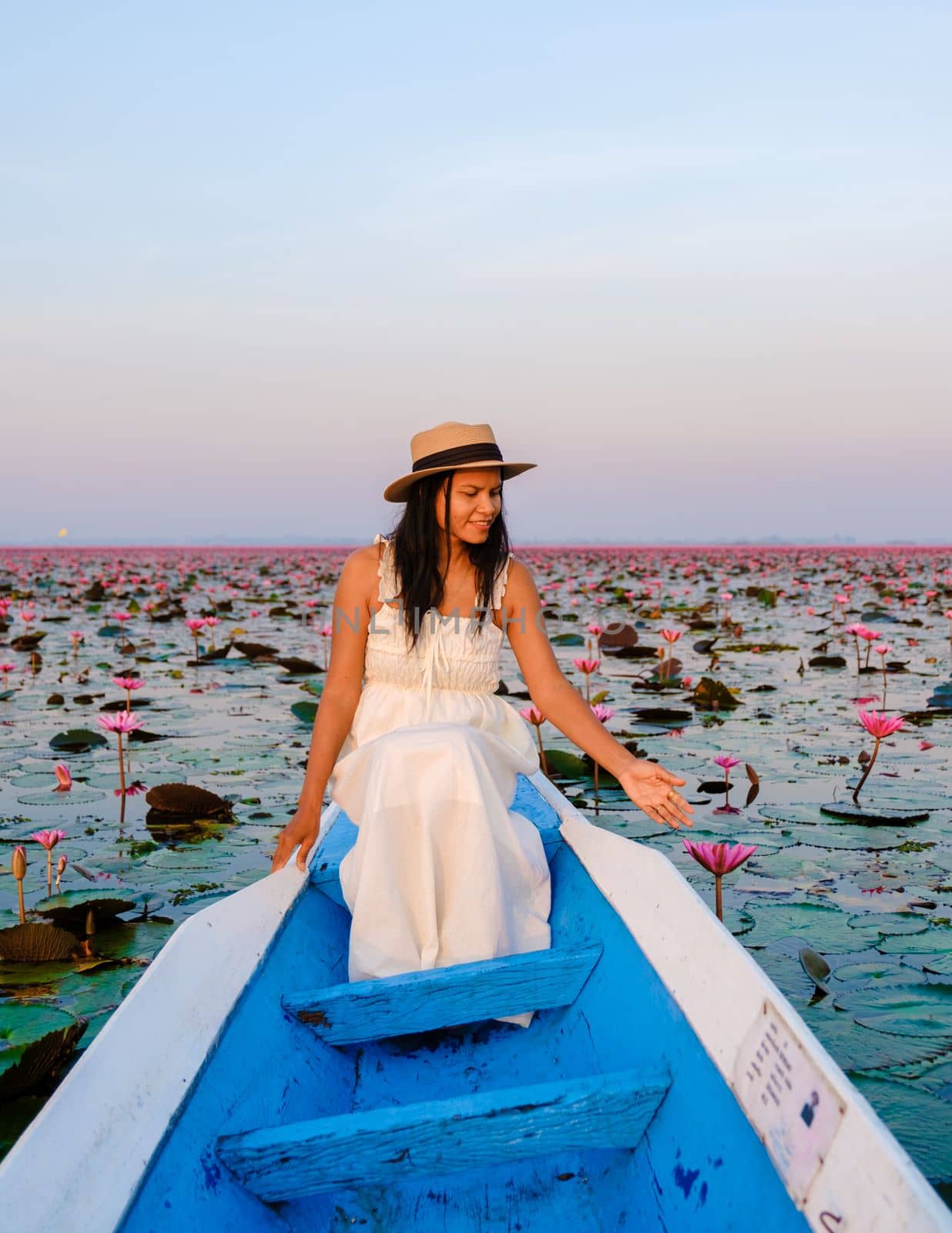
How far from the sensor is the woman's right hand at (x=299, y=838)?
2172 millimetres

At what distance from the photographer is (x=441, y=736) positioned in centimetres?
200

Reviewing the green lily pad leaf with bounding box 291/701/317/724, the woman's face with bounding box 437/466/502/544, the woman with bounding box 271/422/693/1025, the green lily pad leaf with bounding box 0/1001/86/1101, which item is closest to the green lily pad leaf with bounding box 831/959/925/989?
the woman with bounding box 271/422/693/1025

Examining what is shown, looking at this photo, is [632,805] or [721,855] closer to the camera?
[721,855]

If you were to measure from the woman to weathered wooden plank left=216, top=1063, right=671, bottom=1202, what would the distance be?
564 millimetres

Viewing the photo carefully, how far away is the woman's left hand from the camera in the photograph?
201cm

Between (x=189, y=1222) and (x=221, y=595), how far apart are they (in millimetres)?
14298

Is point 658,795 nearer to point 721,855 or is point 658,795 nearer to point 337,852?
point 721,855

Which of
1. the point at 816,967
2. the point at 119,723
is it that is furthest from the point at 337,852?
the point at 119,723

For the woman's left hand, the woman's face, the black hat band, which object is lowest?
the woman's left hand

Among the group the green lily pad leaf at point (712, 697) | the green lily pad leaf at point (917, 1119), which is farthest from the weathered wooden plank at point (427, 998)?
the green lily pad leaf at point (712, 697)

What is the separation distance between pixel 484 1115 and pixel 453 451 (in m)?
1.47

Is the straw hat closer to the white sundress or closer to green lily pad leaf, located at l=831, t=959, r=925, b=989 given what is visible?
the white sundress

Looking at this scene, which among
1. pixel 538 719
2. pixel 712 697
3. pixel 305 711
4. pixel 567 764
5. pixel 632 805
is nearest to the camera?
pixel 538 719

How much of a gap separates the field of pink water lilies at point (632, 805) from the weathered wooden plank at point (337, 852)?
Answer: 1.28ft
